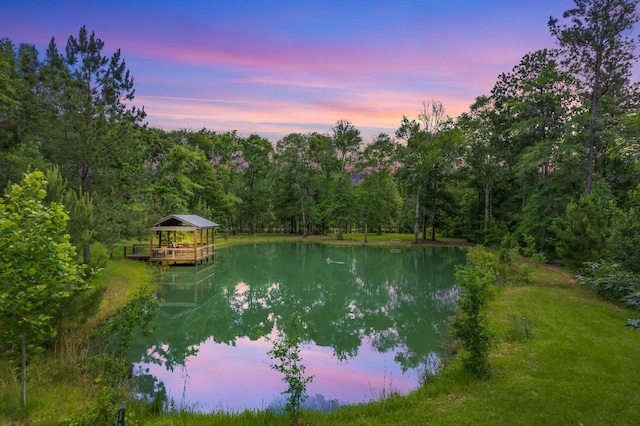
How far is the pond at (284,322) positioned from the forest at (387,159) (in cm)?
374

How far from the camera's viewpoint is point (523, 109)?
88.1 ft

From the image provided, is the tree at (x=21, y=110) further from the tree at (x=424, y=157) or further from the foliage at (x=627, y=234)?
the tree at (x=424, y=157)

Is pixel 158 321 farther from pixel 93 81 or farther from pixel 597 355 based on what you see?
pixel 597 355

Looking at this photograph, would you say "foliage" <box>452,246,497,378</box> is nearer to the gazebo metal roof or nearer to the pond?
the pond

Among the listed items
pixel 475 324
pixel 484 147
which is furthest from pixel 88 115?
pixel 484 147

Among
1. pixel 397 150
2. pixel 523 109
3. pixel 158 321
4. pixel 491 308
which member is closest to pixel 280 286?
pixel 158 321

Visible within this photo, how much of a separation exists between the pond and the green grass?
1126 mm

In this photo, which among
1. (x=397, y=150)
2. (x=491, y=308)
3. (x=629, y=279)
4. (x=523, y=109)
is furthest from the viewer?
(x=397, y=150)

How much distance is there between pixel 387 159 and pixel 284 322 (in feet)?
109

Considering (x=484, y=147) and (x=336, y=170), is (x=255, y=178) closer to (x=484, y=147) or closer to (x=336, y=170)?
(x=336, y=170)

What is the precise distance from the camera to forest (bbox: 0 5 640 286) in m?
14.9

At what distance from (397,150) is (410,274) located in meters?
20.2

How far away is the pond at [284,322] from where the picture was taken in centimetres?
786

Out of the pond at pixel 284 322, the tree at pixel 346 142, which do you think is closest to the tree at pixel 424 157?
the tree at pixel 346 142
